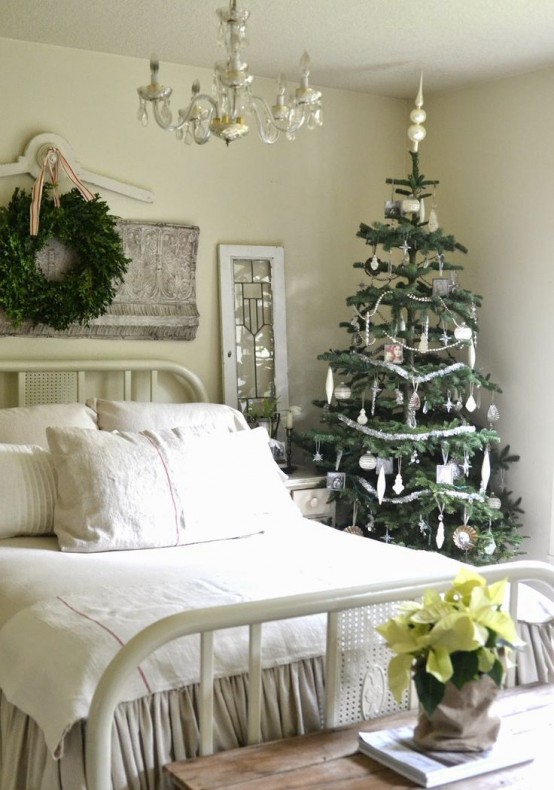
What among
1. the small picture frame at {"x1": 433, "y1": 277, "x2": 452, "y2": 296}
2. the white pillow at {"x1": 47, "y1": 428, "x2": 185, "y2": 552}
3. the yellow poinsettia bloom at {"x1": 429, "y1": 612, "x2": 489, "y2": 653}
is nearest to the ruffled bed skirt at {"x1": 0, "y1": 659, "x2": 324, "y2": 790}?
the yellow poinsettia bloom at {"x1": 429, "y1": 612, "x2": 489, "y2": 653}

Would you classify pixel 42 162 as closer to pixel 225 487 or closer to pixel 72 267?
pixel 72 267

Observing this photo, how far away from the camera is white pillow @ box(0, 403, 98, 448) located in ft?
11.6

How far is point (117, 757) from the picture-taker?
6.53ft

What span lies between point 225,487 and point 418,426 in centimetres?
116

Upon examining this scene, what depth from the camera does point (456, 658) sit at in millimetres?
1889

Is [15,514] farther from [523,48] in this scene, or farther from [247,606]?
[523,48]

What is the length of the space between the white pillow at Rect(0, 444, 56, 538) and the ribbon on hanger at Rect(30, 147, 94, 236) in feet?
3.30

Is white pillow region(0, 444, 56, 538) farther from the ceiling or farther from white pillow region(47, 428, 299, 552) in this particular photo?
the ceiling

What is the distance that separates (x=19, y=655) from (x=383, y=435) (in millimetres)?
2077

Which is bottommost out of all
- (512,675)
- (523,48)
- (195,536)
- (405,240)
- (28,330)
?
(512,675)

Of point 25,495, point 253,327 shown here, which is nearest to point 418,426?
point 253,327

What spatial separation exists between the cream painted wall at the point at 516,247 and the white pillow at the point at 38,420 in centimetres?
187

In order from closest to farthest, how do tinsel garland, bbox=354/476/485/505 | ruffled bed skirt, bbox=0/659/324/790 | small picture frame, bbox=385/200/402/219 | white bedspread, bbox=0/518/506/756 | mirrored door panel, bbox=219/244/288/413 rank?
ruffled bed skirt, bbox=0/659/324/790 < white bedspread, bbox=0/518/506/756 < tinsel garland, bbox=354/476/485/505 < small picture frame, bbox=385/200/402/219 < mirrored door panel, bbox=219/244/288/413

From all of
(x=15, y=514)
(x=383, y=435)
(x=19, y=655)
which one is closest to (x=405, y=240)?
(x=383, y=435)
